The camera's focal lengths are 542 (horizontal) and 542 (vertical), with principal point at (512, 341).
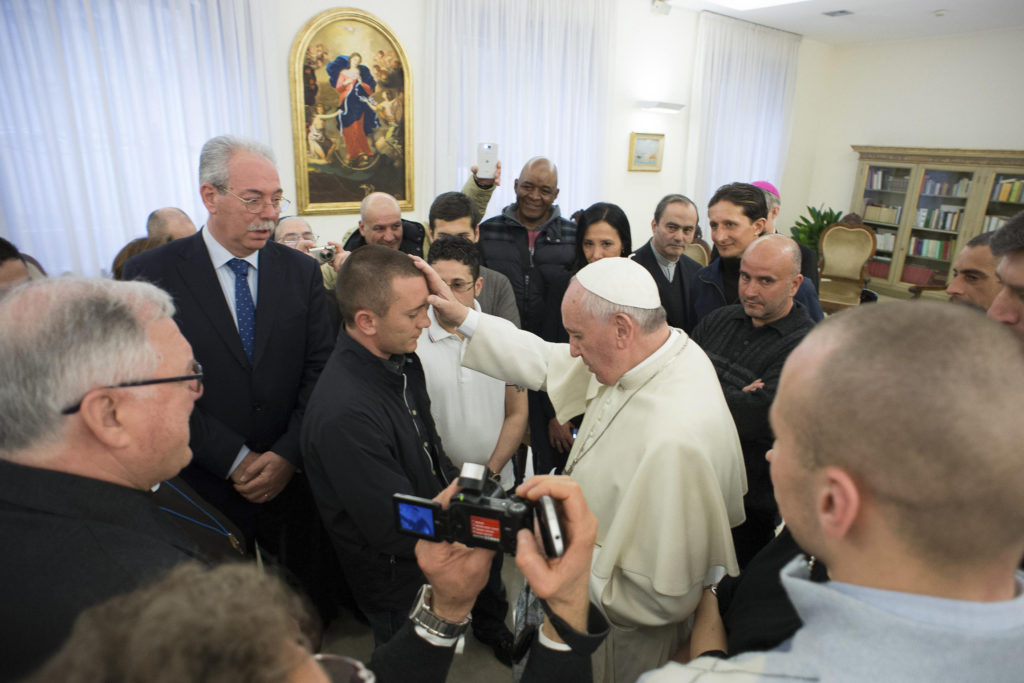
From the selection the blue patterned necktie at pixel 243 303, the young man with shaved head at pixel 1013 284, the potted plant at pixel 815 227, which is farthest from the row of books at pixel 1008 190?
the blue patterned necktie at pixel 243 303

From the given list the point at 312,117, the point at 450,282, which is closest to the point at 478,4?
the point at 312,117

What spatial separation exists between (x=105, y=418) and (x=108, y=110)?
14.9 ft

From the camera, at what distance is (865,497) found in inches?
26.8

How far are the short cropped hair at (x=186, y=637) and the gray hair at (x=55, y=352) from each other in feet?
2.04

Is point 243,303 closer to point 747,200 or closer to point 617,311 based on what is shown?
point 617,311

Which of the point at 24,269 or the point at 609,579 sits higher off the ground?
the point at 24,269

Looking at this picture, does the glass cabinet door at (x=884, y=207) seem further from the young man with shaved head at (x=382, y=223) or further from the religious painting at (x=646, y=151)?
the young man with shaved head at (x=382, y=223)

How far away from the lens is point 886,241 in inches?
370

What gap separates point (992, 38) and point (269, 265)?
10.9 m

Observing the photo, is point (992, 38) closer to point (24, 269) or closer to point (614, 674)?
point (614, 674)

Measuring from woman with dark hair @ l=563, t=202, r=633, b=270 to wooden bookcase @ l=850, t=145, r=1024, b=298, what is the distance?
7.80 metres

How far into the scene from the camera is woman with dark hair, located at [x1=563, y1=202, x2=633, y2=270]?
3271 mm

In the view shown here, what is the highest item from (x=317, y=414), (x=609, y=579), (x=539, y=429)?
(x=317, y=414)

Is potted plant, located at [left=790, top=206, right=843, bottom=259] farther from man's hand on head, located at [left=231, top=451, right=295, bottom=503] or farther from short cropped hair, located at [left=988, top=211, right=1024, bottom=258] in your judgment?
man's hand on head, located at [left=231, top=451, right=295, bottom=503]
